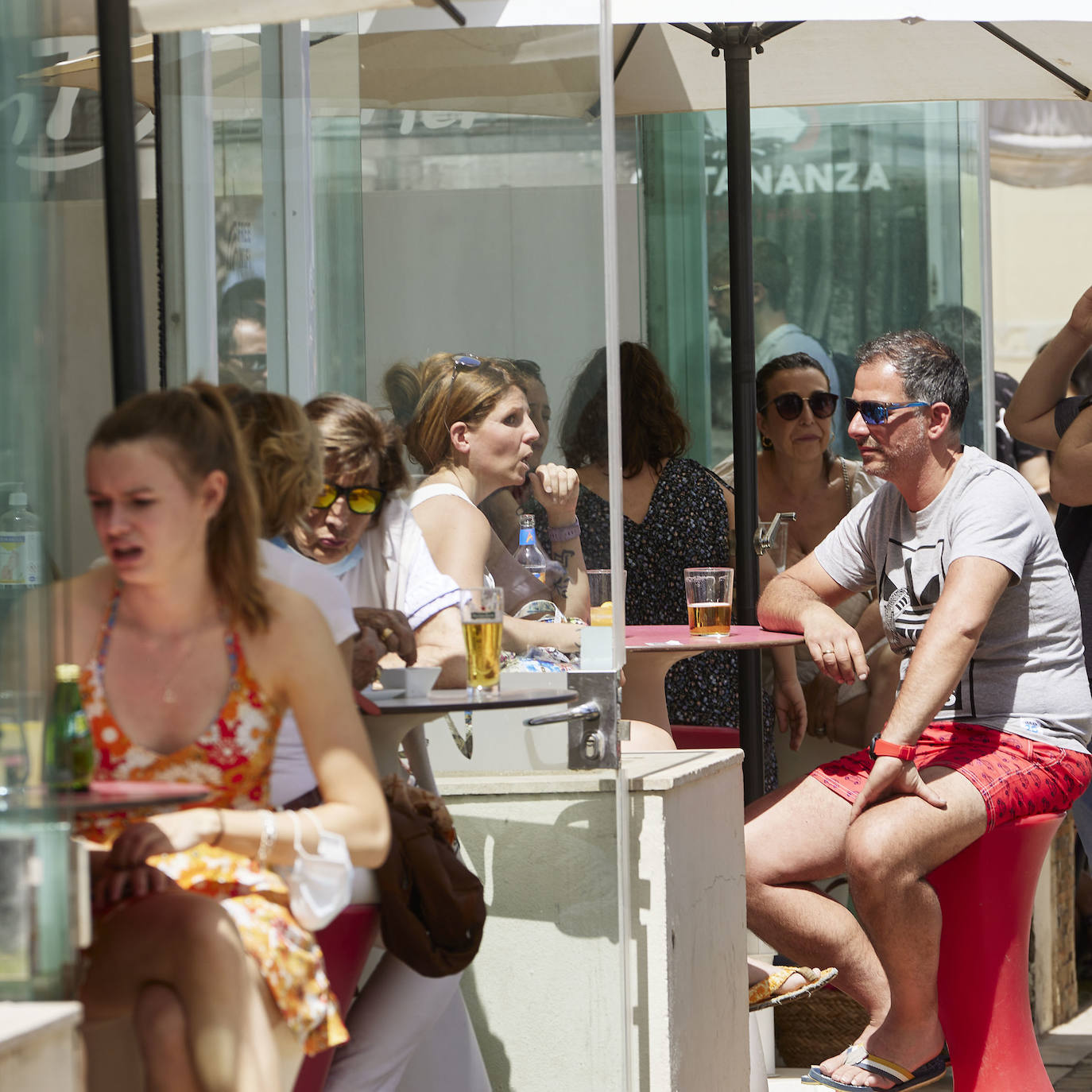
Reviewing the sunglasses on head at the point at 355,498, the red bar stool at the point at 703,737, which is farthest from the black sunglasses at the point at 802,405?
the sunglasses on head at the point at 355,498

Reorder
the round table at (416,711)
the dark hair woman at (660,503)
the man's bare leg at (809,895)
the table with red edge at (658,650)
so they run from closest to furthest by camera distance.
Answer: the round table at (416,711) → the table with red edge at (658,650) → the man's bare leg at (809,895) → the dark hair woman at (660,503)

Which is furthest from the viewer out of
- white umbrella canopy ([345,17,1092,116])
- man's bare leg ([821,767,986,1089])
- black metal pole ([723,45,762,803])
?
white umbrella canopy ([345,17,1092,116])

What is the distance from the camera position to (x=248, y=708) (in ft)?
6.43

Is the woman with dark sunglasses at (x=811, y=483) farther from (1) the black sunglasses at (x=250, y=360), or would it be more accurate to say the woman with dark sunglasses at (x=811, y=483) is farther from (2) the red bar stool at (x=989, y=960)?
(1) the black sunglasses at (x=250, y=360)

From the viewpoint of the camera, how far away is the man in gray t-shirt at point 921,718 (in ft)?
11.0

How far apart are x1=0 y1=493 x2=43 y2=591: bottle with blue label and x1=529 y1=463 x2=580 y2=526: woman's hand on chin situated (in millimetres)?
1101

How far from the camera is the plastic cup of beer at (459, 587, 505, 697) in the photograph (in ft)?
8.60

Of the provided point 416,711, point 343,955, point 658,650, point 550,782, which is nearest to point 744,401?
point 658,650

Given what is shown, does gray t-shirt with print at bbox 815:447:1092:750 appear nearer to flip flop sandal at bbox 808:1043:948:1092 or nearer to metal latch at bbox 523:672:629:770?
flip flop sandal at bbox 808:1043:948:1092

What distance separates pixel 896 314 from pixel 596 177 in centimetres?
411

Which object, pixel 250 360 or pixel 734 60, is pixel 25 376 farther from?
pixel 734 60

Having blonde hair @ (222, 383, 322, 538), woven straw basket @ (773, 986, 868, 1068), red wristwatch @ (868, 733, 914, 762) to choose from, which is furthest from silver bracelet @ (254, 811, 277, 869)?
woven straw basket @ (773, 986, 868, 1068)

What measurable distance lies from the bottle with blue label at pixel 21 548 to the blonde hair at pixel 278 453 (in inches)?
13.9

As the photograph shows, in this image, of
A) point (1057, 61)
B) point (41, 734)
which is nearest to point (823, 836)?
point (41, 734)
